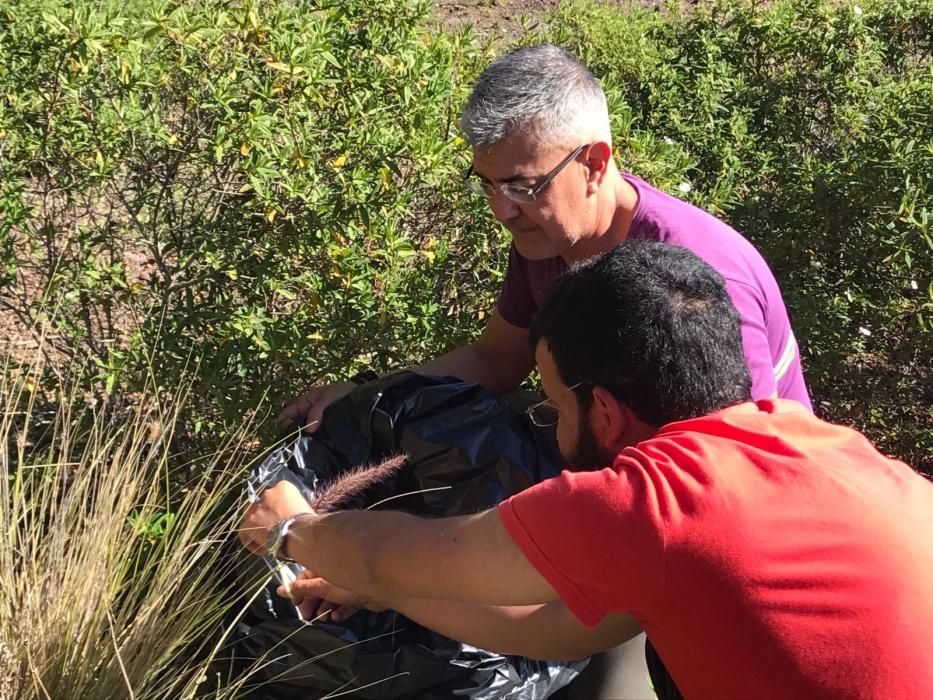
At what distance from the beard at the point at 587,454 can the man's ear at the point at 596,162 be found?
826 mm

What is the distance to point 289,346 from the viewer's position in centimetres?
277

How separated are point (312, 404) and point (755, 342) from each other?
115 cm

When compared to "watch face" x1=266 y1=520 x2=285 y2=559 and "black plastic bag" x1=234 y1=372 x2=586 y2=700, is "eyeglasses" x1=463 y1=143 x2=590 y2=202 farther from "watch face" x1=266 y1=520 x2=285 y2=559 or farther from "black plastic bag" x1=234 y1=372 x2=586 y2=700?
"watch face" x1=266 y1=520 x2=285 y2=559

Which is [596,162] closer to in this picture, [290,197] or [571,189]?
[571,189]

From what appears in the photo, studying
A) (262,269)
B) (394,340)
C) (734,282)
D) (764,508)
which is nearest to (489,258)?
(394,340)

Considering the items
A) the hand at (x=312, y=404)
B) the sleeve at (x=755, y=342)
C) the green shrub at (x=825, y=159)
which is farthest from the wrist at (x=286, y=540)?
the green shrub at (x=825, y=159)

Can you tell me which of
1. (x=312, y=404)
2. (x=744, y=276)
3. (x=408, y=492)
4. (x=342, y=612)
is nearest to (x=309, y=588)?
(x=342, y=612)

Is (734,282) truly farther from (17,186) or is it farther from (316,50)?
(17,186)

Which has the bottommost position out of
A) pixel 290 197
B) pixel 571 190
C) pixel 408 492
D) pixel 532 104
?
pixel 408 492

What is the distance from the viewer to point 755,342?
213 cm

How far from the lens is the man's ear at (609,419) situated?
171 centimetres

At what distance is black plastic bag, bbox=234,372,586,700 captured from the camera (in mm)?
2197

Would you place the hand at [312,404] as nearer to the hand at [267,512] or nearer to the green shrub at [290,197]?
the green shrub at [290,197]

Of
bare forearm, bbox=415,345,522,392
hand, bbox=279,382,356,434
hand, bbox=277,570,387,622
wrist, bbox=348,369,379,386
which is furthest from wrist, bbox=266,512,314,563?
bare forearm, bbox=415,345,522,392
